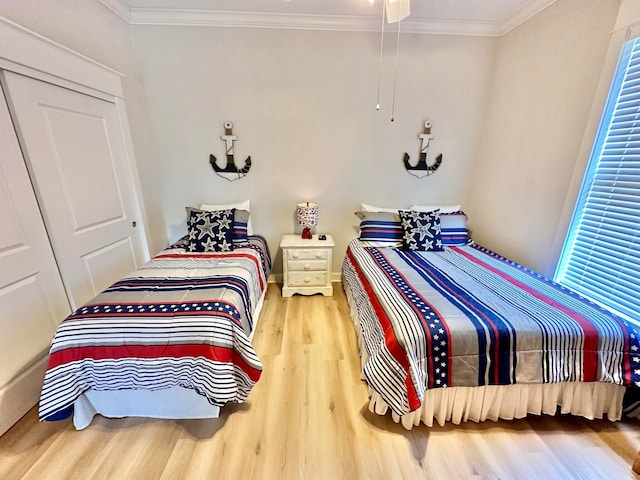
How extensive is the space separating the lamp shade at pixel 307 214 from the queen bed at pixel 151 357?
4.18 ft

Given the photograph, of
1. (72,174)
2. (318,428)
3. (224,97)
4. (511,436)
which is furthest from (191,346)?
(224,97)

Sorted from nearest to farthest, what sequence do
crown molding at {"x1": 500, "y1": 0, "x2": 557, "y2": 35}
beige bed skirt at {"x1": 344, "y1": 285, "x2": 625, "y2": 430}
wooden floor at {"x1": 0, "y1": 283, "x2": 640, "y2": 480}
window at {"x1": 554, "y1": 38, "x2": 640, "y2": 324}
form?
wooden floor at {"x1": 0, "y1": 283, "x2": 640, "y2": 480} < beige bed skirt at {"x1": 344, "y1": 285, "x2": 625, "y2": 430} < window at {"x1": 554, "y1": 38, "x2": 640, "y2": 324} < crown molding at {"x1": 500, "y1": 0, "x2": 557, "y2": 35}

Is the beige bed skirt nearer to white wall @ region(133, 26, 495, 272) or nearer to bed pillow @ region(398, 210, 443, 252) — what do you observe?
bed pillow @ region(398, 210, 443, 252)

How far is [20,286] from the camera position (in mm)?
1508

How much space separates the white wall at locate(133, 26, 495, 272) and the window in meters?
1.22

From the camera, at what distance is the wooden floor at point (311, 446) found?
1.23 meters

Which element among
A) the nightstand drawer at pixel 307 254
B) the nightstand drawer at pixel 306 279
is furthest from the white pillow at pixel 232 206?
the nightstand drawer at pixel 306 279

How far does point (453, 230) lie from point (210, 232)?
2.33 meters

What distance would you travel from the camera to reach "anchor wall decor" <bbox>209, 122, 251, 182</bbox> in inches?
106

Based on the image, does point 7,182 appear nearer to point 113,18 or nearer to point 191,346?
point 191,346

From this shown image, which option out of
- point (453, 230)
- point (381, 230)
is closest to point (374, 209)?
point (381, 230)

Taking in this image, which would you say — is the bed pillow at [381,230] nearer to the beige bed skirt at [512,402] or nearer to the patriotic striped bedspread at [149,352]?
the beige bed skirt at [512,402]

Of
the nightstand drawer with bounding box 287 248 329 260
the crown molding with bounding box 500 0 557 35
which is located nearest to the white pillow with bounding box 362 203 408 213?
the nightstand drawer with bounding box 287 248 329 260

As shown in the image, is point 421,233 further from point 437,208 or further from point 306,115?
point 306,115
